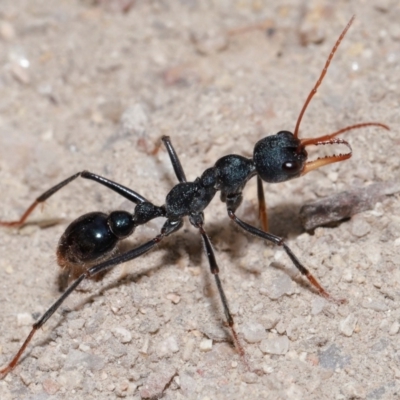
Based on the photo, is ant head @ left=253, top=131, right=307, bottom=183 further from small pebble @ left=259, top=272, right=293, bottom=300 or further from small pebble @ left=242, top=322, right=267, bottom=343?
small pebble @ left=242, top=322, right=267, bottom=343

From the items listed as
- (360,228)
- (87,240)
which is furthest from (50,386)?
(360,228)

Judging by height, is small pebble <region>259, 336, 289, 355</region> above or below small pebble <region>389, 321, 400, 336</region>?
below

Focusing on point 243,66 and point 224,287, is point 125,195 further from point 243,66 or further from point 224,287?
point 243,66

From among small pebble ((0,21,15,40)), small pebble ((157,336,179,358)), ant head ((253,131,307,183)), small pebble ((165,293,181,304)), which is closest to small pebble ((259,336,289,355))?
small pebble ((157,336,179,358))

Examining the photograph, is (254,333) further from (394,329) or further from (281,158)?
(281,158)

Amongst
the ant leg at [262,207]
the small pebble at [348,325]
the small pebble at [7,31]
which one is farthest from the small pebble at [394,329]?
the small pebble at [7,31]

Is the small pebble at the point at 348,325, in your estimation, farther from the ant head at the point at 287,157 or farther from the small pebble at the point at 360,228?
the ant head at the point at 287,157
